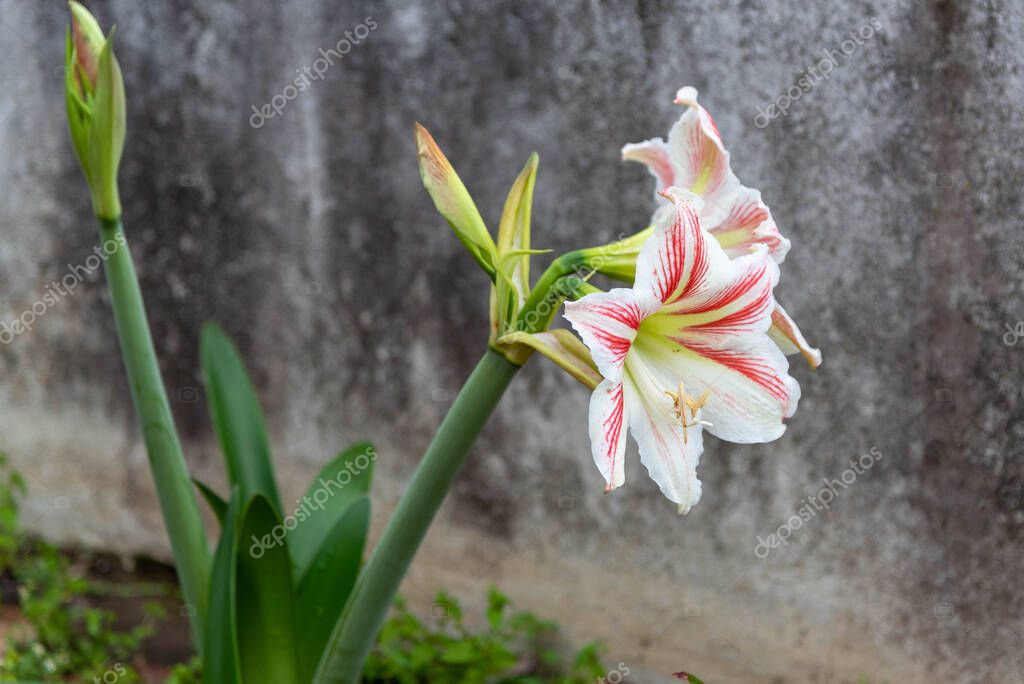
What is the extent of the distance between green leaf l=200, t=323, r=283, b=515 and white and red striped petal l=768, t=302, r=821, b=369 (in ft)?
3.86

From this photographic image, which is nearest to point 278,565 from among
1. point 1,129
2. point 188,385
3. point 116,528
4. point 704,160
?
point 704,160

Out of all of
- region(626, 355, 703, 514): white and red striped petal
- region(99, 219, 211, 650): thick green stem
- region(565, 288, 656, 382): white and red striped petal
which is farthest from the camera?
region(99, 219, 211, 650): thick green stem

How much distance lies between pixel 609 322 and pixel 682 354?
0.18 metres

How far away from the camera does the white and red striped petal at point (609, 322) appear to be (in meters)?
1.01

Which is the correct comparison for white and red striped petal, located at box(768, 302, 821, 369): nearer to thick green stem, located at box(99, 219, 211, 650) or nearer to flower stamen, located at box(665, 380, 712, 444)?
flower stamen, located at box(665, 380, 712, 444)

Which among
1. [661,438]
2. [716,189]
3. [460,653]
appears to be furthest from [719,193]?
[460,653]

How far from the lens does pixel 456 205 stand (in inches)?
46.9

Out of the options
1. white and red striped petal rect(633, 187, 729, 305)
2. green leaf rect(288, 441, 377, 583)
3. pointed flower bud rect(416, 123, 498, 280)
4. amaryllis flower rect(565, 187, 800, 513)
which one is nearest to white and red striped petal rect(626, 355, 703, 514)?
amaryllis flower rect(565, 187, 800, 513)

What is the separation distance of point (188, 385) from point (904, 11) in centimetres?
233

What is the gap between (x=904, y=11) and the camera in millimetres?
1924

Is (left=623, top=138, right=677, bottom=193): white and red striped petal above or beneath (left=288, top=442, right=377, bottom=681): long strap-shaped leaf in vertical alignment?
above

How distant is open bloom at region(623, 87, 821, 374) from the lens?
1215 mm

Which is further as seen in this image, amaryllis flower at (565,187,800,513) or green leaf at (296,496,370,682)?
green leaf at (296,496,370,682)

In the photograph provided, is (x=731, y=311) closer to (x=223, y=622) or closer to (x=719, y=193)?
(x=719, y=193)
